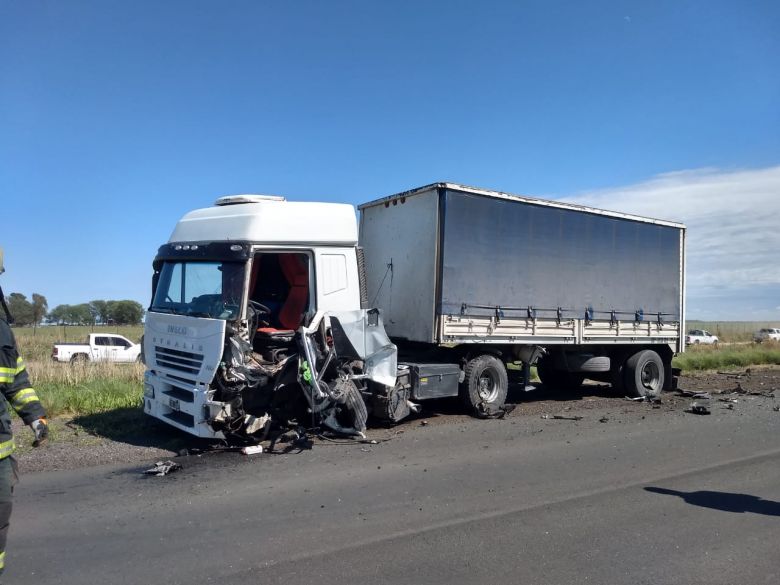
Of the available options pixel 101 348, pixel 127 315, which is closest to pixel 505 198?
pixel 101 348

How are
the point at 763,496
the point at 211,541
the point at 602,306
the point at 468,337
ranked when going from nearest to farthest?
1. the point at 211,541
2. the point at 763,496
3. the point at 468,337
4. the point at 602,306

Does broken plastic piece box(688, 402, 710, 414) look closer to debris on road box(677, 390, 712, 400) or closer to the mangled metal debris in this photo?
debris on road box(677, 390, 712, 400)

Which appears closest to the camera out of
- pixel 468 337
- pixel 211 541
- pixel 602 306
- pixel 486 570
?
pixel 486 570

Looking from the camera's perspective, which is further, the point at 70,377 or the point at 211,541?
the point at 70,377

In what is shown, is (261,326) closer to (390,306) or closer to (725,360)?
(390,306)

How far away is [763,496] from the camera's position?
5.98m

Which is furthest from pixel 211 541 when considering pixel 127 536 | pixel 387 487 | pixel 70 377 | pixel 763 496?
pixel 70 377

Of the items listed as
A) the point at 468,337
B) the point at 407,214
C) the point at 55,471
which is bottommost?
the point at 55,471

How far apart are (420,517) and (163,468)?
301cm

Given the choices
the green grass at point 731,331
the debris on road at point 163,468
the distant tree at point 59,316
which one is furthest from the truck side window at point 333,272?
the distant tree at point 59,316

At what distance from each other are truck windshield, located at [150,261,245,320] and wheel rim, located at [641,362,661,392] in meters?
9.47

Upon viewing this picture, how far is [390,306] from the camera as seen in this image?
10.4 m

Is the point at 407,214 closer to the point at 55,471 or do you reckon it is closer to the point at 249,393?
the point at 249,393

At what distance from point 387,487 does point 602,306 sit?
24.3 feet
